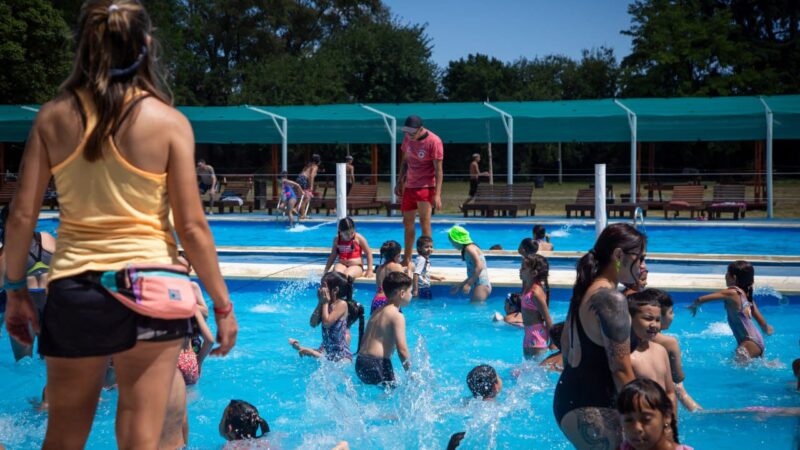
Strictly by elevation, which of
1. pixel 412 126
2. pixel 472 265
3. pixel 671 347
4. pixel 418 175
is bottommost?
pixel 671 347

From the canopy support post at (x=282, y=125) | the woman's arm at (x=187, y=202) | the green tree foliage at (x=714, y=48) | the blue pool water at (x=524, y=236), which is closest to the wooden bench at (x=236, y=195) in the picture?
the canopy support post at (x=282, y=125)

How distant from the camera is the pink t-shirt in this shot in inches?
426

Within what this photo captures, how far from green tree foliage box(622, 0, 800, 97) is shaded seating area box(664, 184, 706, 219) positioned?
19.9 metres

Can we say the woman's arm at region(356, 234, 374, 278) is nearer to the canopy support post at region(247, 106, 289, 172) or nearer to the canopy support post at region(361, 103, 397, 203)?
the canopy support post at region(361, 103, 397, 203)

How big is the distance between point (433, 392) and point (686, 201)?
1737 centimetres

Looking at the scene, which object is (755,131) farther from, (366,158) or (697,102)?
(366,158)

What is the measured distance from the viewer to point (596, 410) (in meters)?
3.70

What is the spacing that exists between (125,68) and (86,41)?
0.44 feet

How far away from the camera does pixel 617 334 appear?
3529 mm

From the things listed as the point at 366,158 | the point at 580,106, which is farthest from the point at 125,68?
the point at 366,158

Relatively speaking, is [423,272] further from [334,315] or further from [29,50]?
[29,50]

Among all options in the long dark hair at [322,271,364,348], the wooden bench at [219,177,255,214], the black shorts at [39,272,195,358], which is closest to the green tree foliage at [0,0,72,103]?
the wooden bench at [219,177,255,214]

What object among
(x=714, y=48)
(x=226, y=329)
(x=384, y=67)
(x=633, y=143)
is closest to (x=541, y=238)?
(x=226, y=329)

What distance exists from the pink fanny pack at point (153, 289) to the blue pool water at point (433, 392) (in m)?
3.07
